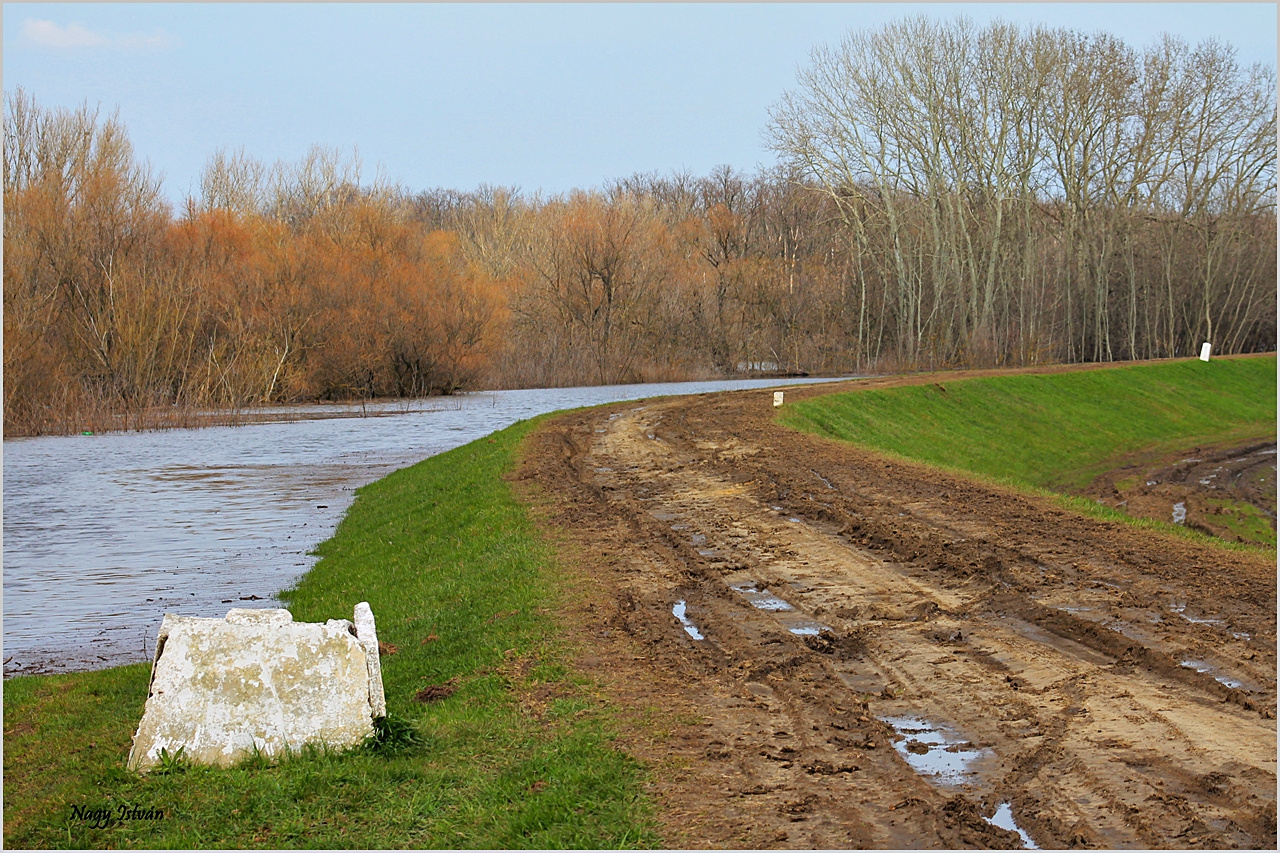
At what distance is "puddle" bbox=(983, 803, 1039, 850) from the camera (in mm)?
5211

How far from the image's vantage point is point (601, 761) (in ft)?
20.8

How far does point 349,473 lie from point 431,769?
19.9m

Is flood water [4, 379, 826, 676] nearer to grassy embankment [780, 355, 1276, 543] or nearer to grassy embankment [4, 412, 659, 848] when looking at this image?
grassy embankment [4, 412, 659, 848]

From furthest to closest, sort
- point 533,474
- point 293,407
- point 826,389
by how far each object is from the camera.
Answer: point 293,407, point 826,389, point 533,474

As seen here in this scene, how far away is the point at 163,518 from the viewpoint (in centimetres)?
1970

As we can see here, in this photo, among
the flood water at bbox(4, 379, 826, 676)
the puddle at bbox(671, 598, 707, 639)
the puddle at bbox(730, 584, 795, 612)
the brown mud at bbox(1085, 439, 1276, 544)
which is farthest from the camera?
the brown mud at bbox(1085, 439, 1276, 544)

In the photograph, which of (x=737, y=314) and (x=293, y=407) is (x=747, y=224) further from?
(x=293, y=407)

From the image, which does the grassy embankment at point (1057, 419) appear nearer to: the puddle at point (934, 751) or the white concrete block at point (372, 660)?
the puddle at point (934, 751)

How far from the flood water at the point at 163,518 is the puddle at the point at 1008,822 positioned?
7.17 metres

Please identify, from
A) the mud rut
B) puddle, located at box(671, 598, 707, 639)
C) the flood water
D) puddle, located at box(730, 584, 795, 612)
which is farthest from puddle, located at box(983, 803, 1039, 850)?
the flood water

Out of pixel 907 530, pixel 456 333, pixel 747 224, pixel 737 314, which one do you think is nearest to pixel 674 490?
pixel 907 530

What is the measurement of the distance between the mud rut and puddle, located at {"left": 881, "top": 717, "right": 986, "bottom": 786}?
0.02 meters

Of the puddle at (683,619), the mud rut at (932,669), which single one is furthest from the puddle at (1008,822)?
the puddle at (683,619)

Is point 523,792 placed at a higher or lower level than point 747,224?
lower
